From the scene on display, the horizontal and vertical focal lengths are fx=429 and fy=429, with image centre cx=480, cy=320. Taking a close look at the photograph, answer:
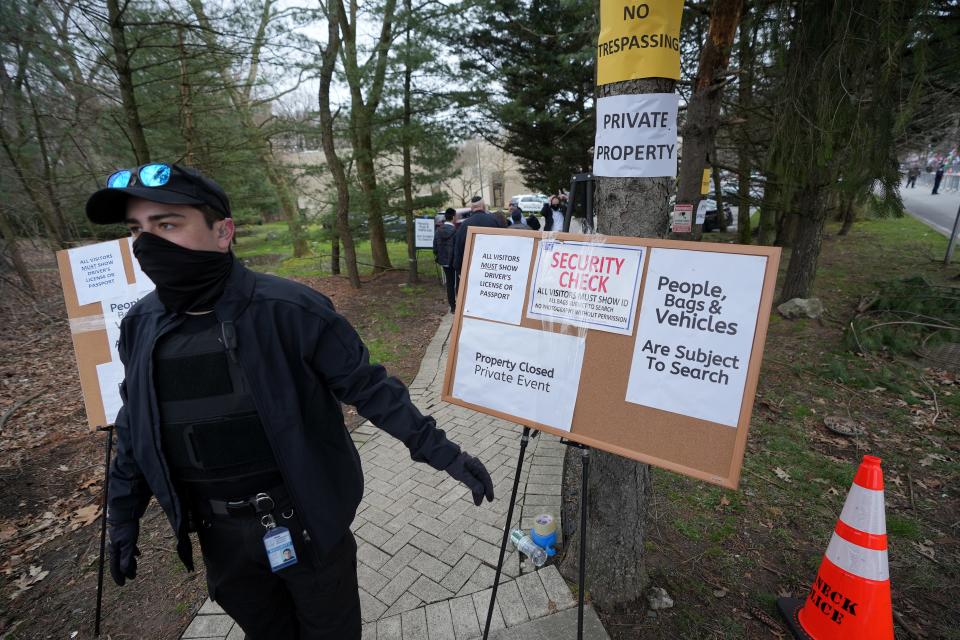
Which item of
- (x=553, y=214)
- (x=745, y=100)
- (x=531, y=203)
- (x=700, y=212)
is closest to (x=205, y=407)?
(x=745, y=100)

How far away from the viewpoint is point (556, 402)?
1.94 m

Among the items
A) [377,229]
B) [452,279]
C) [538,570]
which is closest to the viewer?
[538,570]

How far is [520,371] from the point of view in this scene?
204 cm

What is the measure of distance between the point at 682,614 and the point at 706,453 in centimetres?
142

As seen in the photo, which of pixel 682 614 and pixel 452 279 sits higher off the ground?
pixel 452 279

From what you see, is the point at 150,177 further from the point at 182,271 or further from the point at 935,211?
the point at 935,211

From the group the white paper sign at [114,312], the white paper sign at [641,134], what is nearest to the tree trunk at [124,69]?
the white paper sign at [114,312]

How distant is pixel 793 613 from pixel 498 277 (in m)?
2.46

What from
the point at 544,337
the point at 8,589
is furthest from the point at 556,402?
the point at 8,589

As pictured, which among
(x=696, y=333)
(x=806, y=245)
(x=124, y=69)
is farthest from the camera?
(x=806, y=245)

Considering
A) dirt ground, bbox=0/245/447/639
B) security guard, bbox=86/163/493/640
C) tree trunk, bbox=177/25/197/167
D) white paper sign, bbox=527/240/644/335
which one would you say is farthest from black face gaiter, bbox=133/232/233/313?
tree trunk, bbox=177/25/197/167

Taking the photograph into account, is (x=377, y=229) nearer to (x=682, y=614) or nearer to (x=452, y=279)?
(x=452, y=279)

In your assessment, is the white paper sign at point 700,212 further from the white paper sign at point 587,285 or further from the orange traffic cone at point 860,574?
the white paper sign at point 587,285

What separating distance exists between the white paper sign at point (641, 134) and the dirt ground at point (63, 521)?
3.58m
